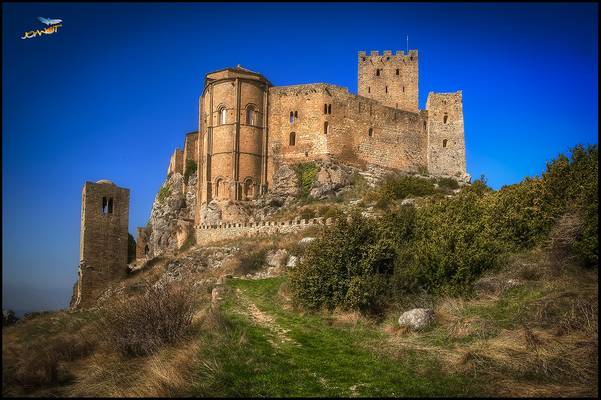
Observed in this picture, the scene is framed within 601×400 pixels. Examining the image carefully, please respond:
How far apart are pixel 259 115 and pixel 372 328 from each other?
3080cm

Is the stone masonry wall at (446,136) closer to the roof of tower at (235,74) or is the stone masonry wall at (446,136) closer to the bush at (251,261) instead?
the roof of tower at (235,74)

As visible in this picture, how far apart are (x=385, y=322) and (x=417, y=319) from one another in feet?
5.04

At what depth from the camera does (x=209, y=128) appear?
4100 cm

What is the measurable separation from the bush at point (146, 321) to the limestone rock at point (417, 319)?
4.79m

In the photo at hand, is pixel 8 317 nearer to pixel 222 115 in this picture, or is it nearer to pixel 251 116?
pixel 222 115

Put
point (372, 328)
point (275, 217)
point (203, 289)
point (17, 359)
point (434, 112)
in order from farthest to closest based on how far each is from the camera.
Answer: point (434, 112)
point (275, 217)
point (203, 289)
point (372, 328)
point (17, 359)

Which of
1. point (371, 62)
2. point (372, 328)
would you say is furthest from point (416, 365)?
point (371, 62)

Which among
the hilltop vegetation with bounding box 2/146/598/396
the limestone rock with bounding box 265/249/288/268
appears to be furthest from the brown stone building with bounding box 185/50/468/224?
the hilltop vegetation with bounding box 2/146/598/396

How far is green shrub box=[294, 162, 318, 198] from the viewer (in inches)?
1549

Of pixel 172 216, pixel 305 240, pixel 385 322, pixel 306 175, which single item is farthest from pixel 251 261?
pixel 172 216

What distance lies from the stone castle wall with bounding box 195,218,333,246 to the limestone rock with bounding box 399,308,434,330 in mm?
16643

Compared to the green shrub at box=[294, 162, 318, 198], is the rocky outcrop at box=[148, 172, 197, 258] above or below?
below

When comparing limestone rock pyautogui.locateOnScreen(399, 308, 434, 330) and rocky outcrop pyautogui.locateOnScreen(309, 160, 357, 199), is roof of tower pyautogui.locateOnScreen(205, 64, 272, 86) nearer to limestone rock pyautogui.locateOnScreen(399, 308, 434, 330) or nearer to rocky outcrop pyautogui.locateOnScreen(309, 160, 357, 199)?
rocky outcrop pyautogui.locateOnScreen(309, 160, 357, 199)

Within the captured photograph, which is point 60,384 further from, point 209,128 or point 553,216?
point 209,128
